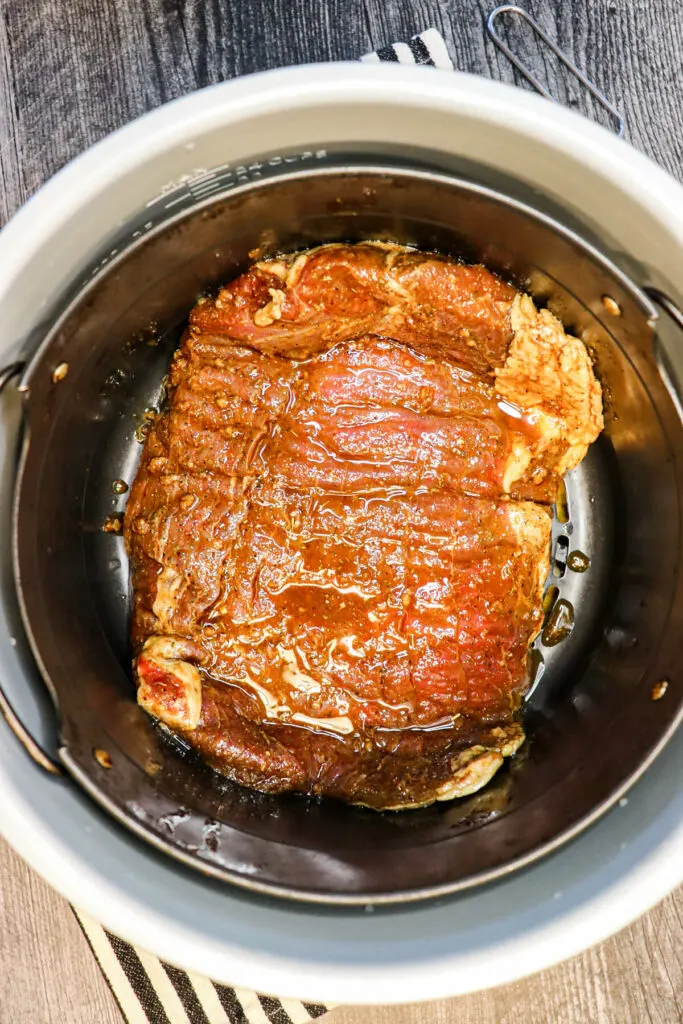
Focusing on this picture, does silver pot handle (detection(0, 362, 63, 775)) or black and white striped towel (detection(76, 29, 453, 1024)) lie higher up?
silver pot handle (detection(0, 362, 63, 775))

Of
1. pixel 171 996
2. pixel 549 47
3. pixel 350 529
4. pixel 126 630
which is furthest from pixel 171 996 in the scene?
pixel 549 47

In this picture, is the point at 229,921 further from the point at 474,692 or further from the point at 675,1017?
the point at 675,1017

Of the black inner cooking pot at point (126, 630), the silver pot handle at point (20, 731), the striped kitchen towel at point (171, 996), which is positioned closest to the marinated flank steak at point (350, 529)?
the black inner cooking pot at point (126, 630)

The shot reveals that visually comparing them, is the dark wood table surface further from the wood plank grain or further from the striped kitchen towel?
the striped kitchen towel

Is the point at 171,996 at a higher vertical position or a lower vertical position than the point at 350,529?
lower

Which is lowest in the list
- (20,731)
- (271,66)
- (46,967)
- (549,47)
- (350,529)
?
(46,967)

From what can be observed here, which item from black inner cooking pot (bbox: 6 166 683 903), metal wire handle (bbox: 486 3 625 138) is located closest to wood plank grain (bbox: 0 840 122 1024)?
black inner cooking pot (bbox: 6 166 683 903)

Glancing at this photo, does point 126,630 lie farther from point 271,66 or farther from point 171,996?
point 271,66
